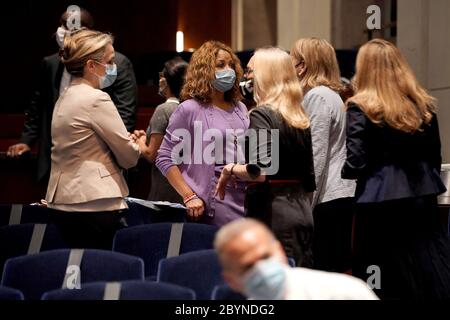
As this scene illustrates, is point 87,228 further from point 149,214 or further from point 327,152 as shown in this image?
point 327,152

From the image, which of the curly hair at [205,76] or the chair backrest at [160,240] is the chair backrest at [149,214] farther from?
the curly hair at [205,76]

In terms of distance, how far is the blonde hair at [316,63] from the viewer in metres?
3.97

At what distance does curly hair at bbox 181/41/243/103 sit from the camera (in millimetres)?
3836

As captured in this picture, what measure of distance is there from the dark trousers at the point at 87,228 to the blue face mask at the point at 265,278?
1664 mm

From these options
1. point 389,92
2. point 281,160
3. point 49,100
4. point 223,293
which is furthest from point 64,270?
point 49,100

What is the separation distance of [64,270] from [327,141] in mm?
1255

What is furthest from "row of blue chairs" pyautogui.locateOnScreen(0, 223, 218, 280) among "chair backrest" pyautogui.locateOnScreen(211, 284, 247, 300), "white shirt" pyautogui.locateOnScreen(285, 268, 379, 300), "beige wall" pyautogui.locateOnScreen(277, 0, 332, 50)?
"beige wall" pyautogui.locateOnScreen(277, 0, 332, 50)

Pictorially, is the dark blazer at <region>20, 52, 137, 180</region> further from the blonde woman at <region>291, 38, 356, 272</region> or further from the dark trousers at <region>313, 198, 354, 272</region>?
the dark trousers at <region>313, 198, 354, 272</region>

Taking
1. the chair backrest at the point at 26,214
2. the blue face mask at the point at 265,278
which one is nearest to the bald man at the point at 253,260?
the blue face mask at the point at 265,278

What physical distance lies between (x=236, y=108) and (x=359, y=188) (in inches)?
28.6

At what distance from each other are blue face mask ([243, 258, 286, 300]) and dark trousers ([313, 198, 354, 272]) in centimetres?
201

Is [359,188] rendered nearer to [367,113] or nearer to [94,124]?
[367,113]

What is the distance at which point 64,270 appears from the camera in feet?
10.3
